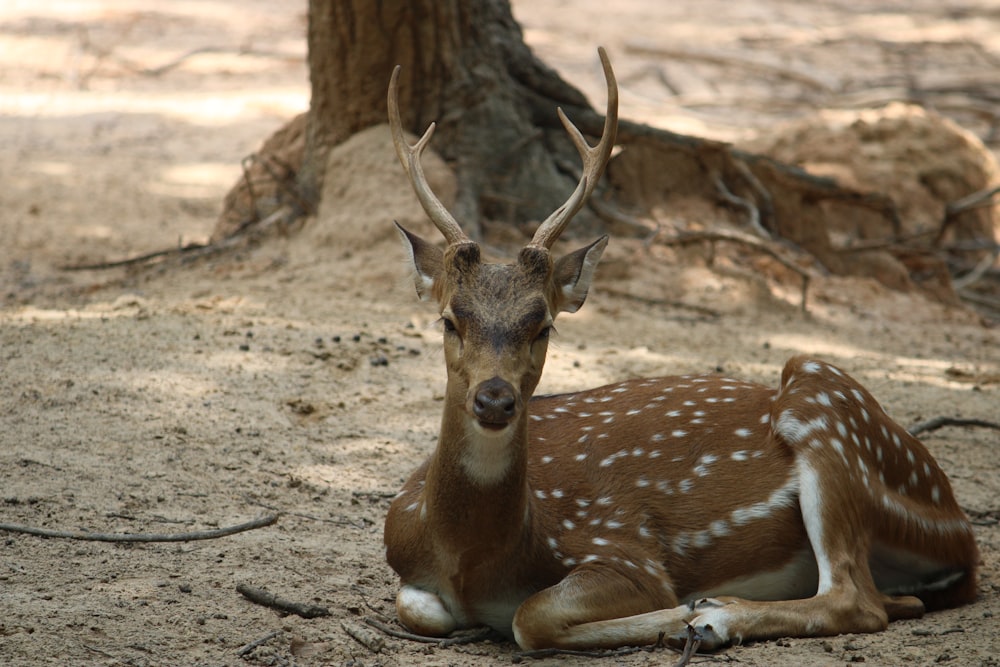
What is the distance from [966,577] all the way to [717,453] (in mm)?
1069

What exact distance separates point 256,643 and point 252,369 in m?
2.74

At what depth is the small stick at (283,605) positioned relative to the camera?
13.7 ft

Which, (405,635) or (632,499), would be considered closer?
(405,635)

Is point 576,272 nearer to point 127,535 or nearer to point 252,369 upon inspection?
point 127,535

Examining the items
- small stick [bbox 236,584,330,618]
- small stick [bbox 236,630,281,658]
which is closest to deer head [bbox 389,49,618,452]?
small stick [bbox 236,584,330,618]

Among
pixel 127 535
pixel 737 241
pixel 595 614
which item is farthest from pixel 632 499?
pixel 737 241

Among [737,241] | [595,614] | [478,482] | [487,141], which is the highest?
[487,141]

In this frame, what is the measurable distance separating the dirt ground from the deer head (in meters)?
0.88

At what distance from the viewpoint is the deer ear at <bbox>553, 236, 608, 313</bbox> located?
4.51 meters

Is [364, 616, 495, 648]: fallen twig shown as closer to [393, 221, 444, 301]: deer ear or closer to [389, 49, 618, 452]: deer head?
[389, 49, 618, 452]: deer head

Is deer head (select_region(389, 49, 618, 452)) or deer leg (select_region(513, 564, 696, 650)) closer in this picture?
deer head (select_region(389, 49, 618, 452))

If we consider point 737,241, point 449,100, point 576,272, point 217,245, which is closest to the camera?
point 576,272

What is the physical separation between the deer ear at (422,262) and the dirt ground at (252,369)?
1133 millimetres

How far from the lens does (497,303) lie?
13.6 feet
